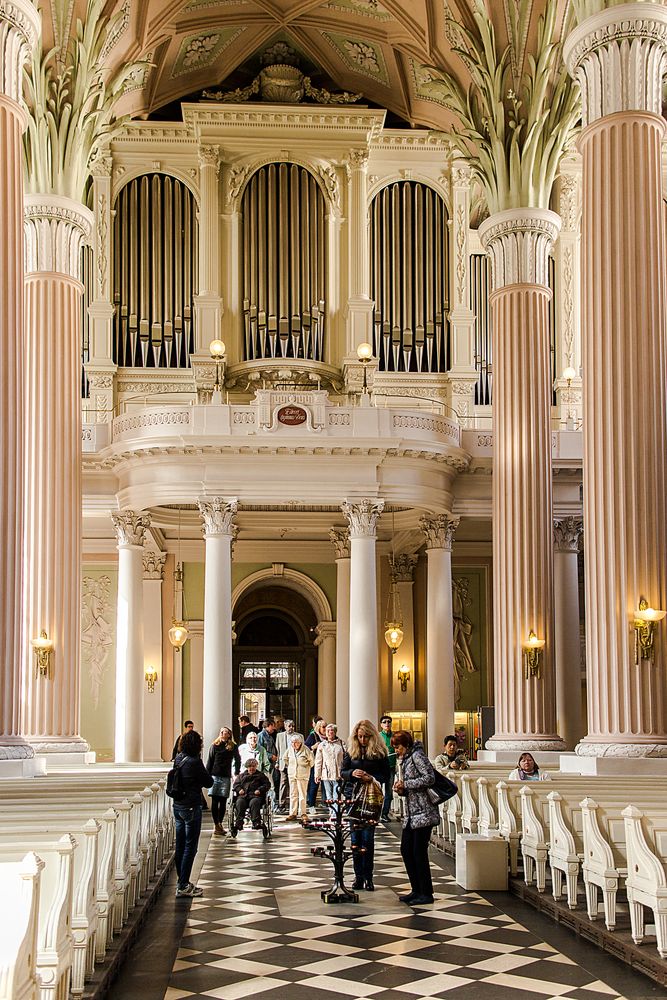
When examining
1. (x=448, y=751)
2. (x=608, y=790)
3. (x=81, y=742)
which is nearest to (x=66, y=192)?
(x=81, y=742)

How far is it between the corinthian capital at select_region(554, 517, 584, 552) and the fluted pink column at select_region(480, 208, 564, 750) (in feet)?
17.3

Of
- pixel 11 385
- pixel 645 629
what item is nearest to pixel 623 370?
pixel 645 629

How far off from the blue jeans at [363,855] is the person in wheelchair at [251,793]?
5794mm

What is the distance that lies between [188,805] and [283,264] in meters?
20.0

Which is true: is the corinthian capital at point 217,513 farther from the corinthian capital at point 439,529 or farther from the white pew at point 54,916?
the white pew at point 54,916

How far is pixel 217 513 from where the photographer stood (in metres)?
26.2

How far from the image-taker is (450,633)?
28.0m

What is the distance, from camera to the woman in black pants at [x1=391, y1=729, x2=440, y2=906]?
1248 cm

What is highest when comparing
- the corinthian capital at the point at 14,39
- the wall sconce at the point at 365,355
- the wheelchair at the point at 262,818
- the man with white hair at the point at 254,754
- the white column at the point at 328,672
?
the corinthian capital at the point at 14,39

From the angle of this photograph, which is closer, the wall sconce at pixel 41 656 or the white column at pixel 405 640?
the wall sconce at pixel 41 656

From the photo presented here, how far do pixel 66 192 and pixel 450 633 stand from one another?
39.1 ft

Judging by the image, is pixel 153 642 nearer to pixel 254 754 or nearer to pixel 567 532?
pixel 567 532

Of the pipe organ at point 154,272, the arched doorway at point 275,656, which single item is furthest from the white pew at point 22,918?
the arched doorway at point 275,656

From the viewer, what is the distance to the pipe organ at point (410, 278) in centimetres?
3122
